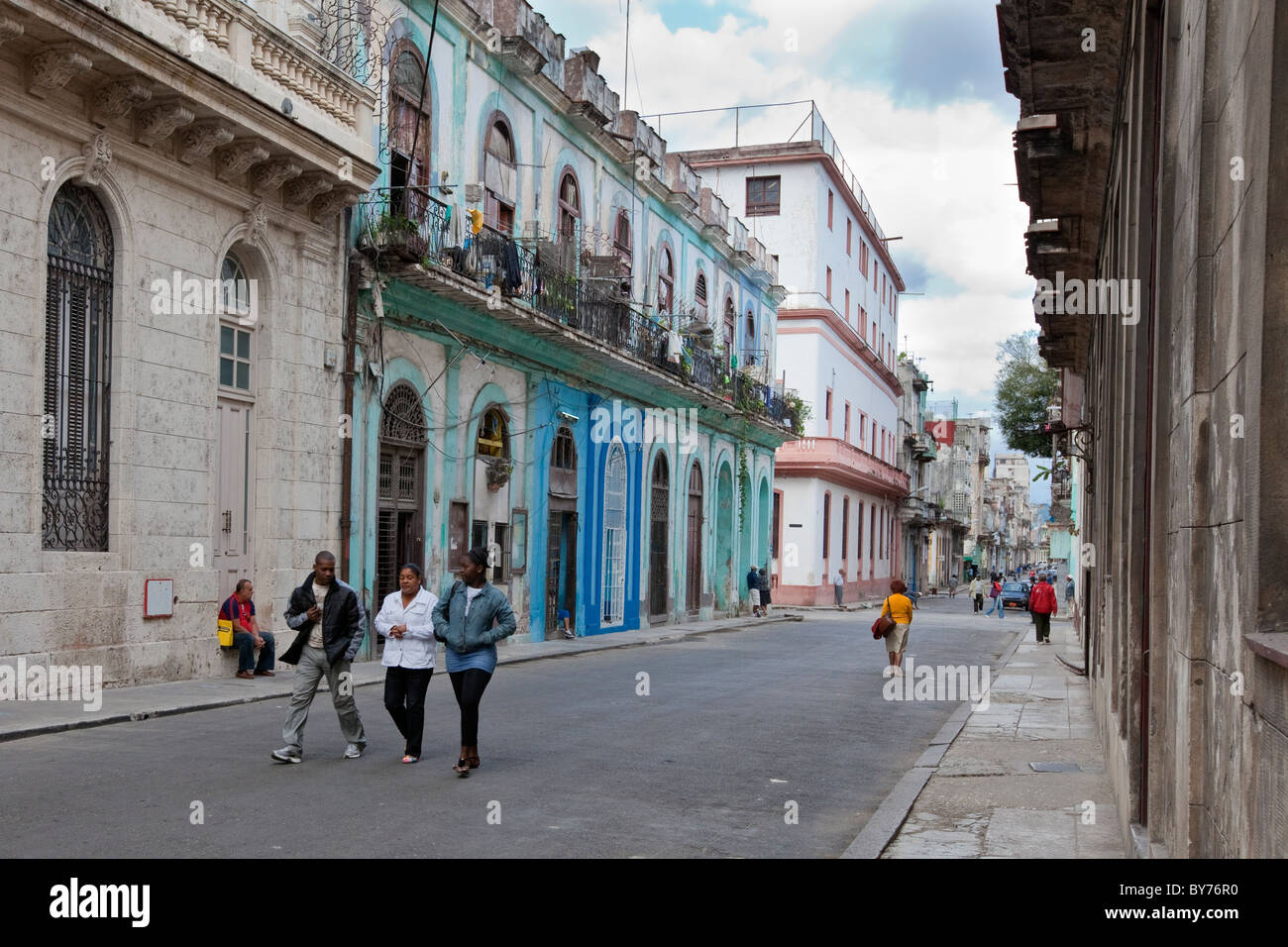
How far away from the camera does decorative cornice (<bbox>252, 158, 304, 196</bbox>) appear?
15883mm

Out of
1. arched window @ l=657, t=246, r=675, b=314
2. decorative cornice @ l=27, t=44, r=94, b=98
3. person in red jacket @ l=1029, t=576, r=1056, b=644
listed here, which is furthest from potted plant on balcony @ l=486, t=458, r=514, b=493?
person in red jacket @ l=1029, t=576, r=1056, b=644

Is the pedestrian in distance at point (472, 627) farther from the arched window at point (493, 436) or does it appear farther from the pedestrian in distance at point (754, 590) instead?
the pedestrian in distance at point (754, 590)

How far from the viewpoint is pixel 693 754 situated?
35.2ft

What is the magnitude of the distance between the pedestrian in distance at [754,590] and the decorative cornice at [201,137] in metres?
25.1

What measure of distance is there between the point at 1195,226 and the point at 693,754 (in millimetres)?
7005

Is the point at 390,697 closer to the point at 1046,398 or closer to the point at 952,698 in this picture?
the point at 952,698

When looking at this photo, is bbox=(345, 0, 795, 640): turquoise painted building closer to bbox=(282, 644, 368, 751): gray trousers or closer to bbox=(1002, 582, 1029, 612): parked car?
bbox=(282, 644, 368, 751): gray trousers

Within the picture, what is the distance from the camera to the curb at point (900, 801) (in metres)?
7.54

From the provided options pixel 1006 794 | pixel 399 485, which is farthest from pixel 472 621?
pixel 399 485

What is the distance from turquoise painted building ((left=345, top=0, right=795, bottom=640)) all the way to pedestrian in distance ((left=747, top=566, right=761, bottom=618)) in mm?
2101

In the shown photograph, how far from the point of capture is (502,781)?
9156 millimetres

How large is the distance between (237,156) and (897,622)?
34.9 feet

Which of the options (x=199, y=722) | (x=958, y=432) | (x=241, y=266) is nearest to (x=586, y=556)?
(x=241, y=266)

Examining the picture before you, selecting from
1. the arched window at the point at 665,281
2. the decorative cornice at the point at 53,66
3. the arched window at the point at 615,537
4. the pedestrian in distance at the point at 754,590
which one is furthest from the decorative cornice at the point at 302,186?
the pedestrian in distance at the point at 754,590
